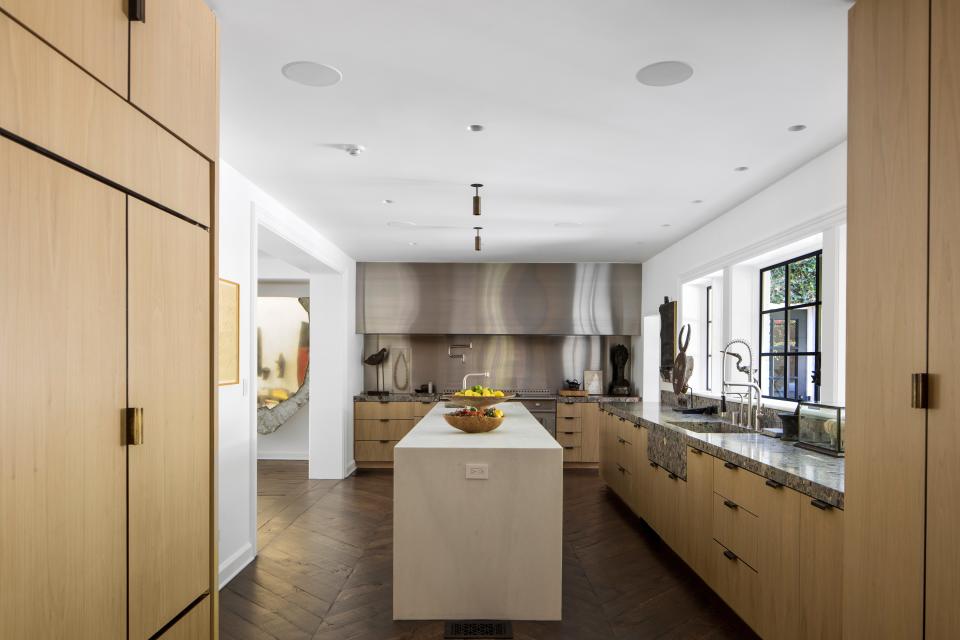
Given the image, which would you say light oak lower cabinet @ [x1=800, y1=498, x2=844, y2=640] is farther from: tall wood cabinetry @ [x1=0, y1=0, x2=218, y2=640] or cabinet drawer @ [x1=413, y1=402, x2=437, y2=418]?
cabinet drawer @ [x1=413, y1=402, x2=437, y2=418]

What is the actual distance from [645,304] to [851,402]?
5.60m

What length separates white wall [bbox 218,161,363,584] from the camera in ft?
12.6

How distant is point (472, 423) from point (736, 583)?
155 cm

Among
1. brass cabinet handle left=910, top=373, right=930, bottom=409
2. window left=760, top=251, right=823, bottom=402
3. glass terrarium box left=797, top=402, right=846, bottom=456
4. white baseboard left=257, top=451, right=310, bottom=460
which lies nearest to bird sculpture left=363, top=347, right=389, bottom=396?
white baseboard left=257, top=451, right=310, bottom=460

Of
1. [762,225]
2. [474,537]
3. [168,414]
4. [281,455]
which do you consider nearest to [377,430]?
[281,455]

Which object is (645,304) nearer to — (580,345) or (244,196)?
(580,345)

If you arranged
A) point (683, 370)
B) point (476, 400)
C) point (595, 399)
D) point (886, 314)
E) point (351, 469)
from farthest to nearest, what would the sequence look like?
point (595, 399)
point (351, 469)
point (683, 370)
point (476, 400)
point (886, 314)

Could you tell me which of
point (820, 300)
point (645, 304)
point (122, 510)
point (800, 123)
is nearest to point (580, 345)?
point (645, 304)

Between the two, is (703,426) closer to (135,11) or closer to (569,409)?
(569,409)

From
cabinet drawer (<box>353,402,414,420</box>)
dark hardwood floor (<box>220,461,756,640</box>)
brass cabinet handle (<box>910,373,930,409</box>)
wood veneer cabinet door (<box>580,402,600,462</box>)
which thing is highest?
brass cabinet handle (<box>910,373,930,409</box>)

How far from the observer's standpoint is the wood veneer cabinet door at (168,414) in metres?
1.73

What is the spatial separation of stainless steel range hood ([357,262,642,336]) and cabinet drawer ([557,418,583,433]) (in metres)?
1.05

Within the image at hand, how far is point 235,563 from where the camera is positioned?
387cm

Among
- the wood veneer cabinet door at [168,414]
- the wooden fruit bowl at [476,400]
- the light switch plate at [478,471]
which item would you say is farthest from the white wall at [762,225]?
the wood veneer cabinet door at [168,414]
